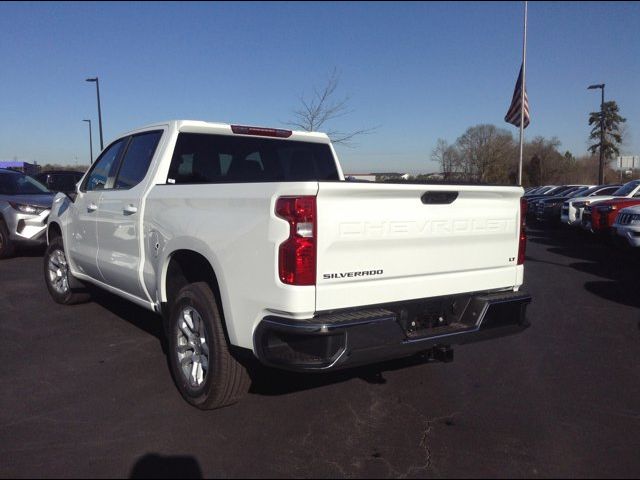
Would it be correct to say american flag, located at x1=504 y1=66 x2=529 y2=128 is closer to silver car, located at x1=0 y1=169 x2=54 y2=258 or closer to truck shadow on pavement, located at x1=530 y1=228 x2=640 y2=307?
truck shadow on pavement, located at x1=530 y1=228 x2=640 y2=307

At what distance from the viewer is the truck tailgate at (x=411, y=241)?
302 centimetres

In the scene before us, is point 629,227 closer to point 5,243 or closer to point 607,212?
point 607,212

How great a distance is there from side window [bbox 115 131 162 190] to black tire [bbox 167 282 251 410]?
137 cm

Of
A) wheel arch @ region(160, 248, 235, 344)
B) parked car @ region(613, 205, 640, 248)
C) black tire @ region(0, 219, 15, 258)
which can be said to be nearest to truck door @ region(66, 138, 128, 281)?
wheel arch @ region(160, 248, 235, 344)

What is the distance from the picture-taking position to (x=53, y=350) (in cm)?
506

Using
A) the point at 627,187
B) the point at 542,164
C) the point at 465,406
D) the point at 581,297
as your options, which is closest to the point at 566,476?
the point at 465,406

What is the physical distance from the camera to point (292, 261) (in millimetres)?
2934

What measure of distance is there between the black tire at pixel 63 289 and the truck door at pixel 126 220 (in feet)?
4.60

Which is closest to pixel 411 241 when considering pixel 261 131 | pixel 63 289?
pixel 261 131

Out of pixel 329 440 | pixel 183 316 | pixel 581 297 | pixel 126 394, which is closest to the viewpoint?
pixel 329 440

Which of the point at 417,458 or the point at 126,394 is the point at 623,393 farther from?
the point at 126,394

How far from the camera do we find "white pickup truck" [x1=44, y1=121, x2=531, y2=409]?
2971mm

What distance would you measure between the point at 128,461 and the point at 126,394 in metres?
1.03

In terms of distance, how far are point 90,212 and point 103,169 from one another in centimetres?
45
